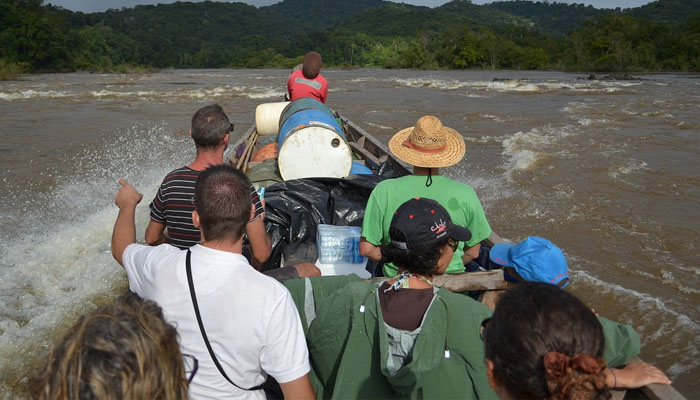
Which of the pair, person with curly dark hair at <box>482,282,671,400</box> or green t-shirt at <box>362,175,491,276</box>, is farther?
green t-shirt at <box>362,175,491,276</box>

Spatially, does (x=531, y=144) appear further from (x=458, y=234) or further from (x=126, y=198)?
(x=126, y=198)

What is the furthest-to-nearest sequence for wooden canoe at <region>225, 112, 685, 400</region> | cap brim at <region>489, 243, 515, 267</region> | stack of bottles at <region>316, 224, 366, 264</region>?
stack of bottles at <region>316, 224, 366, 264</region>, cap brim at <region>489, 243, 515, 267</region>, wooden canoe at <region>225, 112, 685, 400</region>

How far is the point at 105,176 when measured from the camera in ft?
31.9

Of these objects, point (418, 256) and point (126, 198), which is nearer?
point (418, 256)

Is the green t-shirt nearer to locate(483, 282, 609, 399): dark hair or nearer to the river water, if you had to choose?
locate(483, 282, 609, 399): dark hair

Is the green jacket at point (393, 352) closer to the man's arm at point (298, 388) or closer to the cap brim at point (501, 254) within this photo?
the man's arm at point (298, 388)

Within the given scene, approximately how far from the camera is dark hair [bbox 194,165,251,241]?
76.8 inches

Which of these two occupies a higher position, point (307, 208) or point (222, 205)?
point (222, 205)

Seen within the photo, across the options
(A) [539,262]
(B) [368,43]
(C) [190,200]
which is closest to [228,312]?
(C) [190,200]

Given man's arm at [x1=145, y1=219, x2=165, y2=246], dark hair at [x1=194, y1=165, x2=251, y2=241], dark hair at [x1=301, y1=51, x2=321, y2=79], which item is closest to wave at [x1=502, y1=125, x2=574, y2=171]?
dark hair at [x1=301, y1=51, x2=321, y2=79]

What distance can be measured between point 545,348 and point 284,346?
918 mm

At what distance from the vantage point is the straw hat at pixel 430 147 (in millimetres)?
3127

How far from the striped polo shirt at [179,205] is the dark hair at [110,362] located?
5.63ft

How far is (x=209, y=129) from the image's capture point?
10.3 ft
